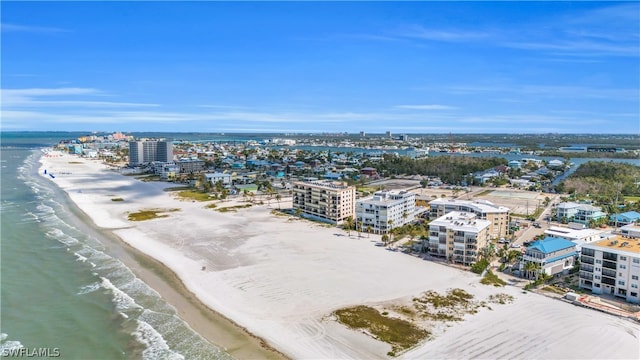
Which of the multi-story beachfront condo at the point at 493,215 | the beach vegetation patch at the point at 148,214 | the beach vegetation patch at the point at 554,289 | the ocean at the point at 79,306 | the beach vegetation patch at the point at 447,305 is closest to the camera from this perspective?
the ocean at the point at 79,306

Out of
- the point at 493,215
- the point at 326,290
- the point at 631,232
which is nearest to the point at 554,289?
the point at 631,232

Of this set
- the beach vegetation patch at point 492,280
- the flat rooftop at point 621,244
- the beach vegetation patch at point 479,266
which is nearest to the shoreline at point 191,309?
the beach vegetation patch at point 492,280

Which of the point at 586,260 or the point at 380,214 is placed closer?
the point at 586,260

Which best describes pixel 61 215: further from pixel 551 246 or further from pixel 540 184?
pixel 540 184

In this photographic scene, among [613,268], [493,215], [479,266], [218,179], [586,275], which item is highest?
[493,215]

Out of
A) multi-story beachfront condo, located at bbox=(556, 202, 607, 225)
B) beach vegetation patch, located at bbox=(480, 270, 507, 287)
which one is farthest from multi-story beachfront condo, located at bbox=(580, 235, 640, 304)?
multi-story beachfront condo, located at bbox=(556, 202, 607, 225)

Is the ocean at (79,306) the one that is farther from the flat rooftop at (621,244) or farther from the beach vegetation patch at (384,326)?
the flat rooftop at (621,244)

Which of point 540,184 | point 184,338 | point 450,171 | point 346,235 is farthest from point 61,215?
point 540,184

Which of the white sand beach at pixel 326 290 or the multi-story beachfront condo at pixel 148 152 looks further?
the multi-story beachfront condo at pixel 148 152

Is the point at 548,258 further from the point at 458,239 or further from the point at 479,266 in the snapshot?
the point at 458,239
